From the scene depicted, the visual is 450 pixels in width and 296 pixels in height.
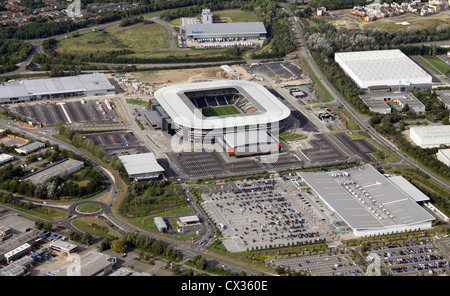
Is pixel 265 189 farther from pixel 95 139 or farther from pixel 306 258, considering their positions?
pixel 95 139

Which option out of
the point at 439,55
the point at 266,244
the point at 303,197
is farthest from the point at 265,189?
the point at 439,55

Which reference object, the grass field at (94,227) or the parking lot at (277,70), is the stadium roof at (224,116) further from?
the grass field at (94,227)

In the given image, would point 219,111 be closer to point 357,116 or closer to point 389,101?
point 357,116

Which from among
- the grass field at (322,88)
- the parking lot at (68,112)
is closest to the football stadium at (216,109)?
the parking lot at (68,112)

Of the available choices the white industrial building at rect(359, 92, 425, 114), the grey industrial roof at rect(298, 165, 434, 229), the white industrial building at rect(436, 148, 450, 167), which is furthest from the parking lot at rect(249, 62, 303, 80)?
the grey industrial roof at rect(298, 165, 434, 229)

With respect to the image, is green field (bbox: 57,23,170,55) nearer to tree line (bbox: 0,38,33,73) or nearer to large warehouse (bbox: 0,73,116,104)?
tree line (bbox: 0,38,33,73)
